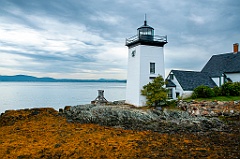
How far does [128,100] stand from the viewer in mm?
20656

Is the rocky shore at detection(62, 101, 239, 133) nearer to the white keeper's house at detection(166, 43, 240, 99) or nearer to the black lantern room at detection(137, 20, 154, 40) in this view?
the white keeper's house at detection(166, 43, 240, 99)

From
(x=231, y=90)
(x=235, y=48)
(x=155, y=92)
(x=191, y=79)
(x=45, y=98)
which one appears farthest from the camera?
(x=45, y=98)

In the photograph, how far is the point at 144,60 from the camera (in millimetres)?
18859

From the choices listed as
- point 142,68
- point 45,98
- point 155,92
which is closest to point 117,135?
point 155,92

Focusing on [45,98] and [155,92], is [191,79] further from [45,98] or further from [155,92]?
[45,98]

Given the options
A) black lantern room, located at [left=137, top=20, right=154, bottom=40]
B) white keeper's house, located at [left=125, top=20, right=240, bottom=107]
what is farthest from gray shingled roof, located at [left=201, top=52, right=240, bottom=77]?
black lantern room, located at [left=137, top=20, right=154, bottom=40]

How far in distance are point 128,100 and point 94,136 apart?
9.59m

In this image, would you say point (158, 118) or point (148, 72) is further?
point (148, 72)

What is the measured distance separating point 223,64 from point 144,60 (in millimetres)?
13722

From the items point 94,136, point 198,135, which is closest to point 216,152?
point 198,135

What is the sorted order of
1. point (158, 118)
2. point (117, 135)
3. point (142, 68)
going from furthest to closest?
point (142, 68) < point (158, 118) < point (117, 135)

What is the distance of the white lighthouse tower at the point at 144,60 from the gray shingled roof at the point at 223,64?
8.22m

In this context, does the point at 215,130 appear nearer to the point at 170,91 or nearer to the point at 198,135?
the point at 198,135

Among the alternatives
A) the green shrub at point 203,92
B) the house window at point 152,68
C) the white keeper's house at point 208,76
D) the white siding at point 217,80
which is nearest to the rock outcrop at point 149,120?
the green shrub at point 203,92
